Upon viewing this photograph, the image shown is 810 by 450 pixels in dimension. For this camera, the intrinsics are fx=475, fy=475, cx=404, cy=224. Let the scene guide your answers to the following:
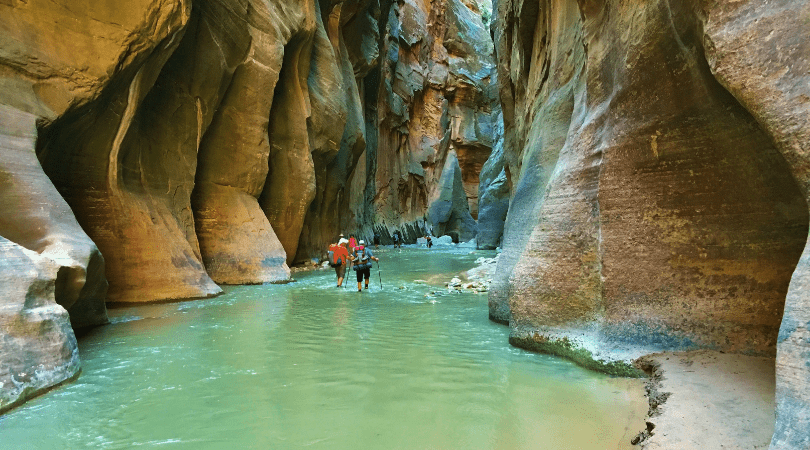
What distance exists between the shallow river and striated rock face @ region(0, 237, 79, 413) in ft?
0.54

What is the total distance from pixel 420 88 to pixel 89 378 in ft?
125

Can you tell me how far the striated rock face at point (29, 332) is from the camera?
3.61 meters

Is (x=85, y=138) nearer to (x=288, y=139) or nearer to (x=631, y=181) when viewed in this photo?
(x=288, y=139)

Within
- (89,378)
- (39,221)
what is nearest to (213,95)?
(39,221)

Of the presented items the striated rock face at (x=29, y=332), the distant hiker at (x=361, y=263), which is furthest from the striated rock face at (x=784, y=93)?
the distant hiker at (x=361, y=263)

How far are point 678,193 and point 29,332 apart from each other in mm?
5599

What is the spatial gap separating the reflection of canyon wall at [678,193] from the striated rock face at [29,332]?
4343 millimetres

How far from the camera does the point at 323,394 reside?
367cm

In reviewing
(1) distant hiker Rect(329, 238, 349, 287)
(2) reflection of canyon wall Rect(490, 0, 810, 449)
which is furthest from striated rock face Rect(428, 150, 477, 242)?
(2) reflection of canyon wall Rect(490, 0, 810, 449)

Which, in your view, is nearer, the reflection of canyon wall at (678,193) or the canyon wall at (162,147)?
the reflection of canyon wall at (678,193)

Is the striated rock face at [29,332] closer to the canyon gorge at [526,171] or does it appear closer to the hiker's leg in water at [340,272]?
the canyon gorge at [526,171]

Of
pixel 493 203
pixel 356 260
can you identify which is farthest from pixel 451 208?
pixel 356 260

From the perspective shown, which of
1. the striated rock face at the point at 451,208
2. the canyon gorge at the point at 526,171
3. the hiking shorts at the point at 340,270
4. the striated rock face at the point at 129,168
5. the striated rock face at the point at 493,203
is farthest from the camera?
the striated rock face at the point at 451,208

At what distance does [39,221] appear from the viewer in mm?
5391
